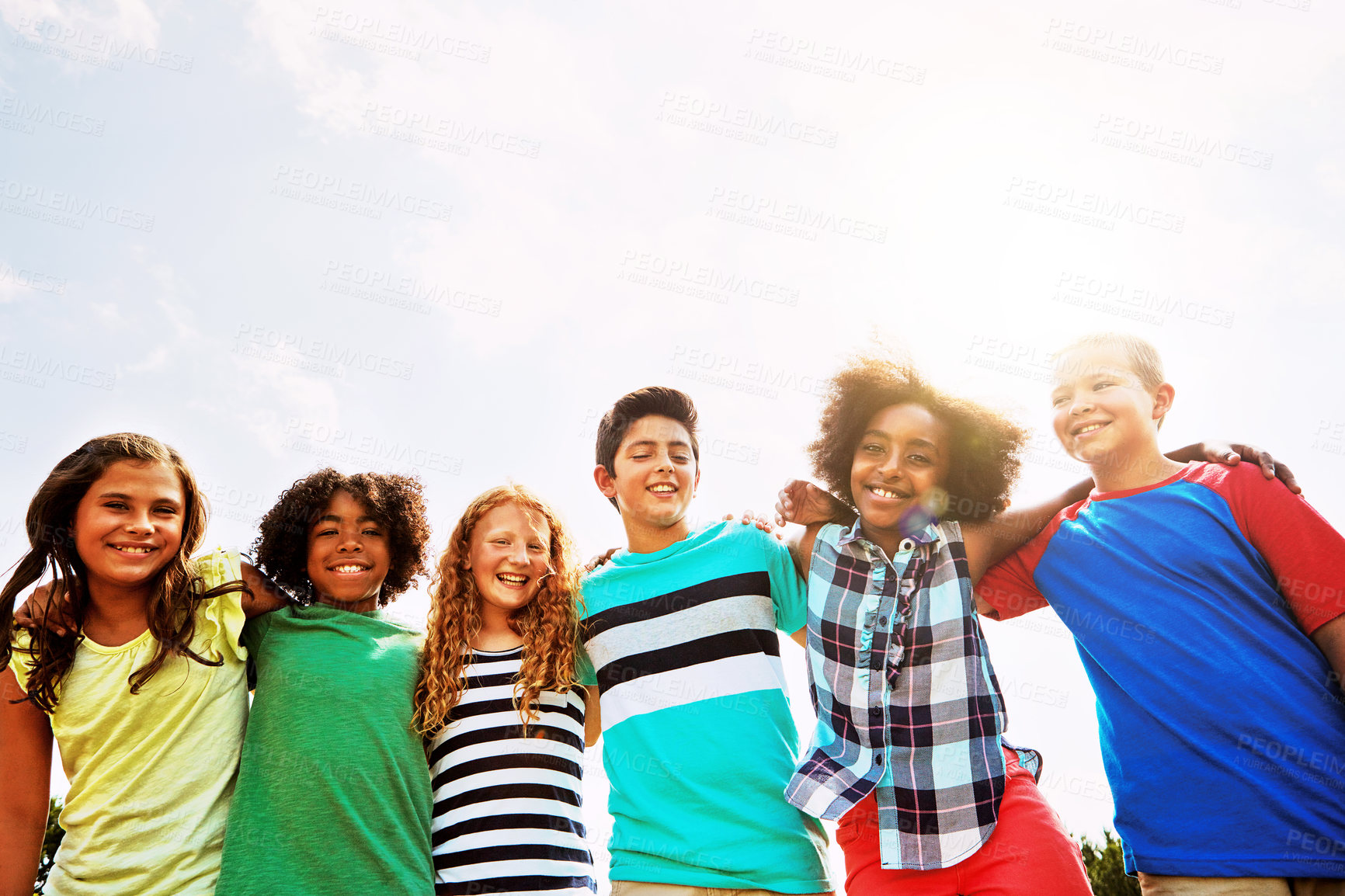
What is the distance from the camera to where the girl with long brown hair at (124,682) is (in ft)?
10.8

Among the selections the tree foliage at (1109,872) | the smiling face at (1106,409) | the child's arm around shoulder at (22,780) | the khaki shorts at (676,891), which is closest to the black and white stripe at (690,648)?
the khaki shorts at (676,891)

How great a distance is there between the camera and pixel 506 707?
362 centimetres

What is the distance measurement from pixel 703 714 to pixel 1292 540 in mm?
2313

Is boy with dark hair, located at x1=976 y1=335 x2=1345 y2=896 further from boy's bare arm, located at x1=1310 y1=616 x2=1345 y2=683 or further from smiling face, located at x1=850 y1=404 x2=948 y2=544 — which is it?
smiling face, located at x1=850 y1=404 x2=948 y2=544

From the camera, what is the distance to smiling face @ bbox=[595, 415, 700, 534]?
4.01m

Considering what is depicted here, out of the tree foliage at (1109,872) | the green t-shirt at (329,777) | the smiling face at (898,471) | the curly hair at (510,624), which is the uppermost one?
the smiling face at (898,471)

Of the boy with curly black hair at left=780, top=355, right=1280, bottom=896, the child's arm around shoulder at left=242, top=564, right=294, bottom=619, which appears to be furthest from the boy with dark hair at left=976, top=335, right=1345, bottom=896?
the child's arm around shoulder at left=242, top=564, right=294, bottom=619


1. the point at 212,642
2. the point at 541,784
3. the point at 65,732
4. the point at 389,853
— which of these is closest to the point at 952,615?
the point at 541,784

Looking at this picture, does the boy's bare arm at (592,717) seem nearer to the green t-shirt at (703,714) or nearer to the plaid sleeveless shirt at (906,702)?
the green t-shirt at (703,714)

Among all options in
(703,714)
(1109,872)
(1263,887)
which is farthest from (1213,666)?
(1109,872)

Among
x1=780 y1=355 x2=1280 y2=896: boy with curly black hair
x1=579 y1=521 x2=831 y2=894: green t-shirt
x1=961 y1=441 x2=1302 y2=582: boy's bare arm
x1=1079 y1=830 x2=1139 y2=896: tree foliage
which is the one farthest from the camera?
x1=1079 y1=830 x2=1139 y2=896: tree foliage

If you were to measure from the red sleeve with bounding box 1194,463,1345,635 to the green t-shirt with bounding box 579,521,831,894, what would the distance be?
175 centimetres

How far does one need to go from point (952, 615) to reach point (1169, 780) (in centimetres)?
92

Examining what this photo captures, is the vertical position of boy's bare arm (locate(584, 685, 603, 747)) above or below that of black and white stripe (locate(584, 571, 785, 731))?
below
